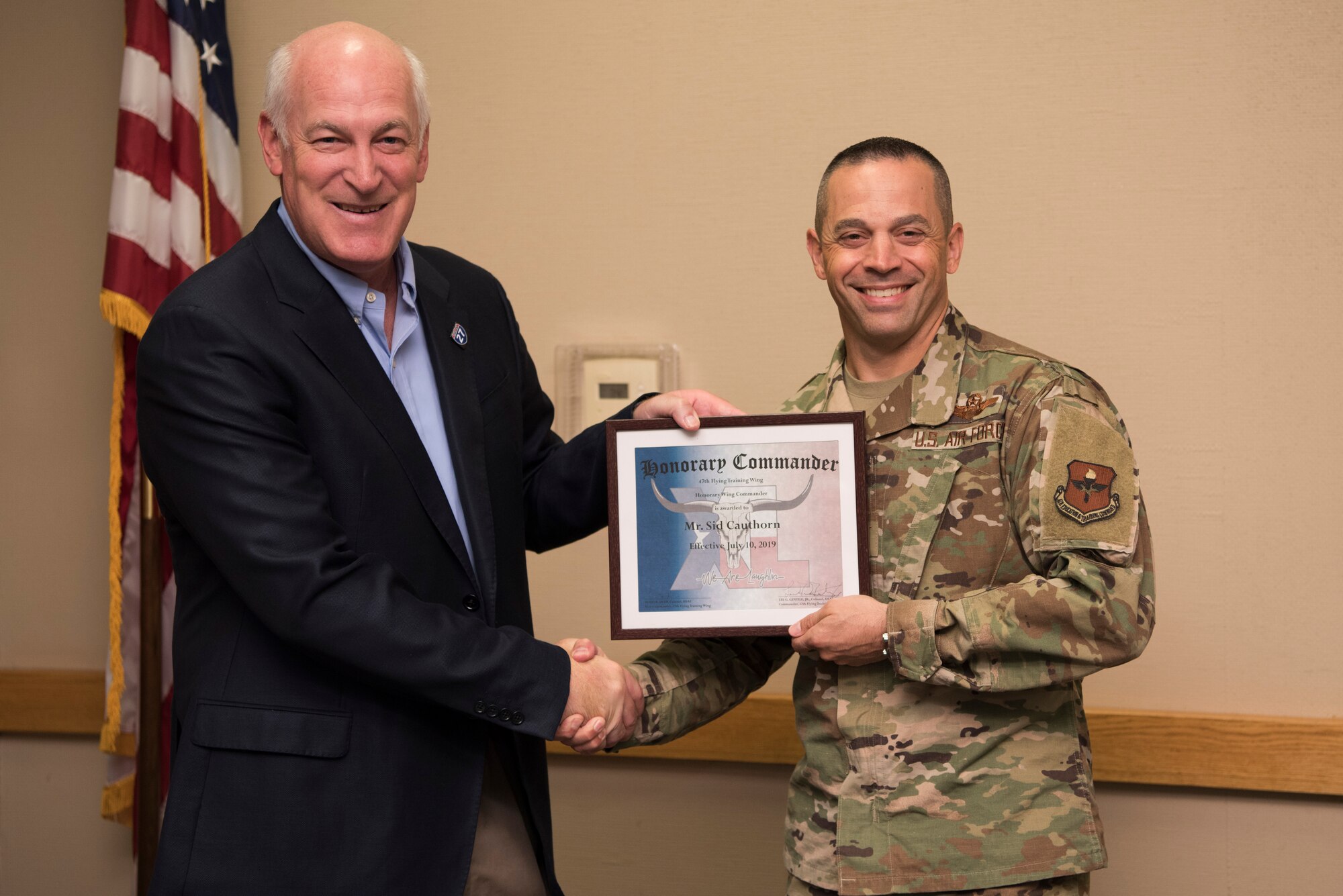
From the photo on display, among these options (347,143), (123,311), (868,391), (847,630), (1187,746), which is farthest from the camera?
(123,311)

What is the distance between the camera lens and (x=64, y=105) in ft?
11.7

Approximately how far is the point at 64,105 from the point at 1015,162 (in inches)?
112

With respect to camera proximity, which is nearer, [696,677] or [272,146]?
[272,146]

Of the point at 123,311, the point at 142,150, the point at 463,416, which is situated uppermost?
the point at 142,150

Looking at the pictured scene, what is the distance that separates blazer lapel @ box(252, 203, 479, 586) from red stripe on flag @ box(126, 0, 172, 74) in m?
1.72

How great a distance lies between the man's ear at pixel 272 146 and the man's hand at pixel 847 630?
1.18 meters

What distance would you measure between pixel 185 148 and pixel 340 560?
201cm

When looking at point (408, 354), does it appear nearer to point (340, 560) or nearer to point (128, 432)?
point (340, 560)

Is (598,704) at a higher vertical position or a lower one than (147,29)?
lower

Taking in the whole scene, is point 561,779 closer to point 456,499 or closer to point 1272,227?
point 456,499

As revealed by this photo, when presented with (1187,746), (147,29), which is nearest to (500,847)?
(1187,746)

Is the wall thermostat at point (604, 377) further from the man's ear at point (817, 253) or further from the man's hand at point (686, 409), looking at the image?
the man's ear at point (817, 253)

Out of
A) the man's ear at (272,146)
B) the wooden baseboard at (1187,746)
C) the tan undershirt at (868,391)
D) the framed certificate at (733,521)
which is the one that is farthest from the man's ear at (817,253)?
the wooden baseboard at (1187,746)

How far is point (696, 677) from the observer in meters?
2.14
